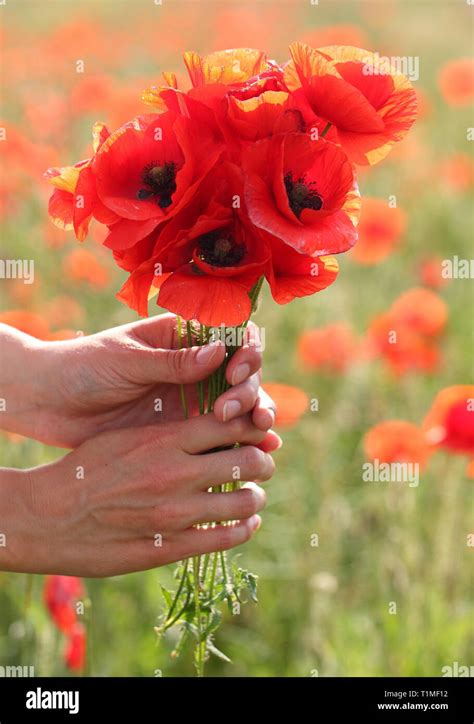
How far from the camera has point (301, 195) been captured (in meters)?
1.23

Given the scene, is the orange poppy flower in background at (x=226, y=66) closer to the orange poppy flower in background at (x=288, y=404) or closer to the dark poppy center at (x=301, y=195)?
the dark poppy center at (x=301, y=195)

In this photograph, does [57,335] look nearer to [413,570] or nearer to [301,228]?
[413,570]

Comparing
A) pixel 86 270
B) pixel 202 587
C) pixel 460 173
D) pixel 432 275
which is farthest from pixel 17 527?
pixel 460 173

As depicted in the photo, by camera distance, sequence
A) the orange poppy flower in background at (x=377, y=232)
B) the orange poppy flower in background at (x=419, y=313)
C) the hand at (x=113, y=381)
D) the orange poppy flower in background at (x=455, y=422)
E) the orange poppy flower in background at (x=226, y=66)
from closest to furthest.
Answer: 1. the orange poppy flower in background at (x=226, y=66)
2. the hand at (x=113, y=381)
3. the orange poppy flower in background at (x=455, y=422)
4. the orange poppy flower in background at (x=419, y=313)
5. the orange poppy flower in background at (x=377, y=232)

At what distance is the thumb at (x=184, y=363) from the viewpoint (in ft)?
4.43

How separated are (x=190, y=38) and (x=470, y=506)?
3.95 metres

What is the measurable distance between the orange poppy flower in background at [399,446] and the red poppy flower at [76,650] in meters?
0.80

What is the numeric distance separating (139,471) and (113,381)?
0.65 feet

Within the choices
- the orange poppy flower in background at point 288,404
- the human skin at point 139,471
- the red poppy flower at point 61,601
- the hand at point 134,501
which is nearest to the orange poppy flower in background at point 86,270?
the orange poppy flower in background at point 288,404

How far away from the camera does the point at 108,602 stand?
251 centimetres

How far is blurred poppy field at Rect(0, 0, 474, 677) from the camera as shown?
2.24 m

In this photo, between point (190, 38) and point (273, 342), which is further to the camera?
point (190, 38)

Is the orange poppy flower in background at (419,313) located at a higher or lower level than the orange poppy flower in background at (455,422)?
higher
